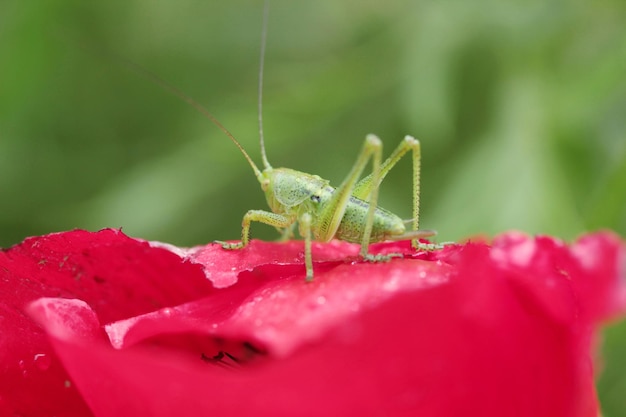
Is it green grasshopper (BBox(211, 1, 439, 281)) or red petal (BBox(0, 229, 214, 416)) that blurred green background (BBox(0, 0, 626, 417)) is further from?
red petal (BBox(0, 229, 214, 416))

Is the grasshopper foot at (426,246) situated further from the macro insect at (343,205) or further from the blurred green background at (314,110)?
the blurred green background at (314,110)

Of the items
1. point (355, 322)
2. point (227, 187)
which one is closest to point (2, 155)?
point (227, 187)

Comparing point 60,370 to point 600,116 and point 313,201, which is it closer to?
point 313,201

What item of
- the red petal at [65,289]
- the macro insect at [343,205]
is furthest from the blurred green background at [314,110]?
the red petal at [65,289]

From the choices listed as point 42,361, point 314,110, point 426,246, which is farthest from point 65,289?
point 314,110

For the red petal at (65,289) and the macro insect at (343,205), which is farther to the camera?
the macro insect at (343,205)
